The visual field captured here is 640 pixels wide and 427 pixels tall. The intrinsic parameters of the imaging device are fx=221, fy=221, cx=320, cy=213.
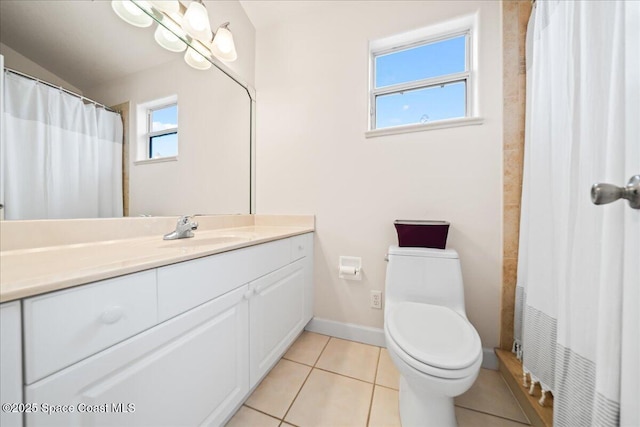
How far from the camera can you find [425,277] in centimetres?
122

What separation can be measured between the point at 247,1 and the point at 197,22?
635 mm

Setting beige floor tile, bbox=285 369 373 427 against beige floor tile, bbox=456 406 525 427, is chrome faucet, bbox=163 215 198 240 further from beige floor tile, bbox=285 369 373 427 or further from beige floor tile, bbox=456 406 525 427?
beige floor tile, bbox=456 406 525 427

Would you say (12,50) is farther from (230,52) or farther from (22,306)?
Answer: (230,52)

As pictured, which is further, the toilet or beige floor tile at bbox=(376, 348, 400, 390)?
beige floor tile at bbox=(376, 348, 400, 390)

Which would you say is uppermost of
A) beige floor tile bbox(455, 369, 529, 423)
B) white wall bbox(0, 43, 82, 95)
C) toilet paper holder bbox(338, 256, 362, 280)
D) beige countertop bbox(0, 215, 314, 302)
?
white wall bbox(0, 43, 82, 95)

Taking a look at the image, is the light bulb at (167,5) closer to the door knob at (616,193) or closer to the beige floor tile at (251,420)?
the door knob at (616,193)

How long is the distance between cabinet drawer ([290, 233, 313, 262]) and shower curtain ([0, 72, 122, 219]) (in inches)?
34.3

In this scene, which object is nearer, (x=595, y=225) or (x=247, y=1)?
(x=595, y=225)

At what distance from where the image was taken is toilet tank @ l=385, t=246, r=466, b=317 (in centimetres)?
118

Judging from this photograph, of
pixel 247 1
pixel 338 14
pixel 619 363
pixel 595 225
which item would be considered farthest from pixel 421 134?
pixel 247 1

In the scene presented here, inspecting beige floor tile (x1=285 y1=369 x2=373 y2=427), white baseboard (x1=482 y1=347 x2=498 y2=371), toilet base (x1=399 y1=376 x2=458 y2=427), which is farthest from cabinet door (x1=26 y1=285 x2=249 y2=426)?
white baseboard (x1=482 y1=347 x2=498 y2=371)

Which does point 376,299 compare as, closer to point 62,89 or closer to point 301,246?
point 301,246

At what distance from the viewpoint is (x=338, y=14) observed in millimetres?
1570

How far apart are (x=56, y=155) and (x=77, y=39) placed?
0.51m
